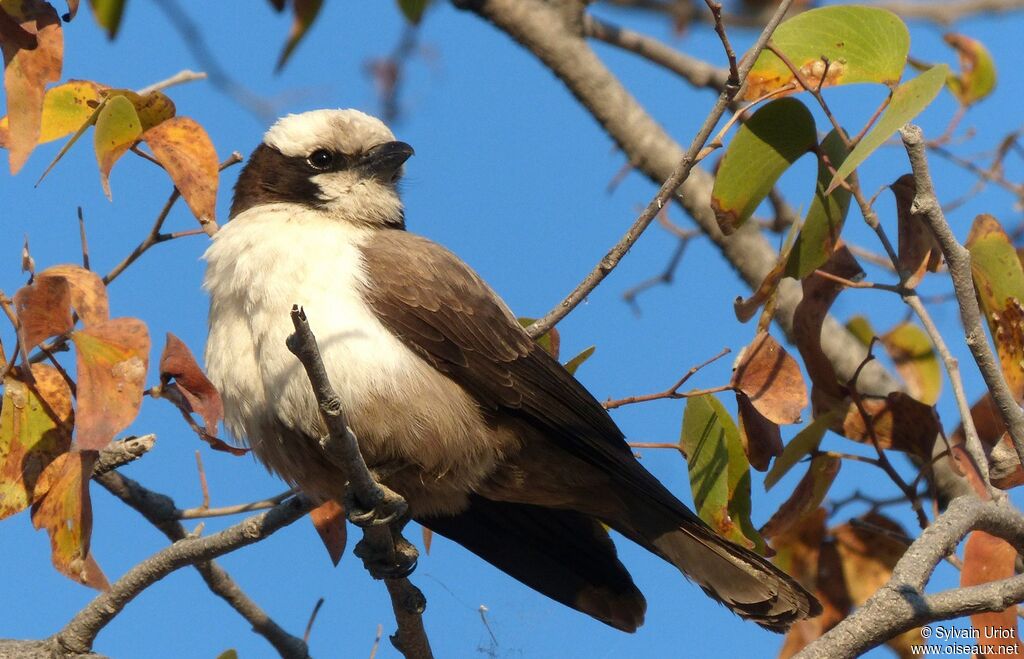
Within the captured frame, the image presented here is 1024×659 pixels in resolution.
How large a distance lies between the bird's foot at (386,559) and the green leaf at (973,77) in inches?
133

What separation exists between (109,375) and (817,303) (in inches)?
100

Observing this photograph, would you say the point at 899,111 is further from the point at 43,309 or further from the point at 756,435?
the point at 43,309

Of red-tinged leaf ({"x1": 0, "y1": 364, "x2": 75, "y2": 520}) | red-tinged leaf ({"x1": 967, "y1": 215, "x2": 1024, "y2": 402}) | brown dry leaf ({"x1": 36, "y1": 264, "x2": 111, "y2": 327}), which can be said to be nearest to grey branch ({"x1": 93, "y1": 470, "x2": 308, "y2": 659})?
red-tinged leaf ({"x1": 0, "y1": 364, "x2": 75, "y2": 520})

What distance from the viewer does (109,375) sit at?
3.16 m

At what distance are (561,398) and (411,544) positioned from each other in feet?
2.69

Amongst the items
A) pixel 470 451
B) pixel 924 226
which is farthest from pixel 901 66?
pixel 470 451

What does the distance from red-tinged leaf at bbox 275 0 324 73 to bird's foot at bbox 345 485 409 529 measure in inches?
95.7

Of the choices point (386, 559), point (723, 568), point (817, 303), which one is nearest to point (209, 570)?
point (386, 559)

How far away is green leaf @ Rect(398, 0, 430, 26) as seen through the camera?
5332mm

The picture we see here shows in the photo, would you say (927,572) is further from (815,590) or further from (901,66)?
(901,66)

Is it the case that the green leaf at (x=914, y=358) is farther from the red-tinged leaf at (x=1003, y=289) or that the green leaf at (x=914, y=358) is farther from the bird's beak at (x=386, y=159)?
the bird's beak at (x=386, y=159)

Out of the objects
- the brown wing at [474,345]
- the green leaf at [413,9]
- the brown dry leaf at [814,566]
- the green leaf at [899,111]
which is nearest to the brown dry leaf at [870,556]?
the brown dry leaf at [814,566]

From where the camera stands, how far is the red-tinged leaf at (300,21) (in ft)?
17.8

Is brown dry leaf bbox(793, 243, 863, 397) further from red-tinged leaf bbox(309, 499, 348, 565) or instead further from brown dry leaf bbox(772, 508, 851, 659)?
red-tinged leaf bbox(309, 499, 348, 565)
